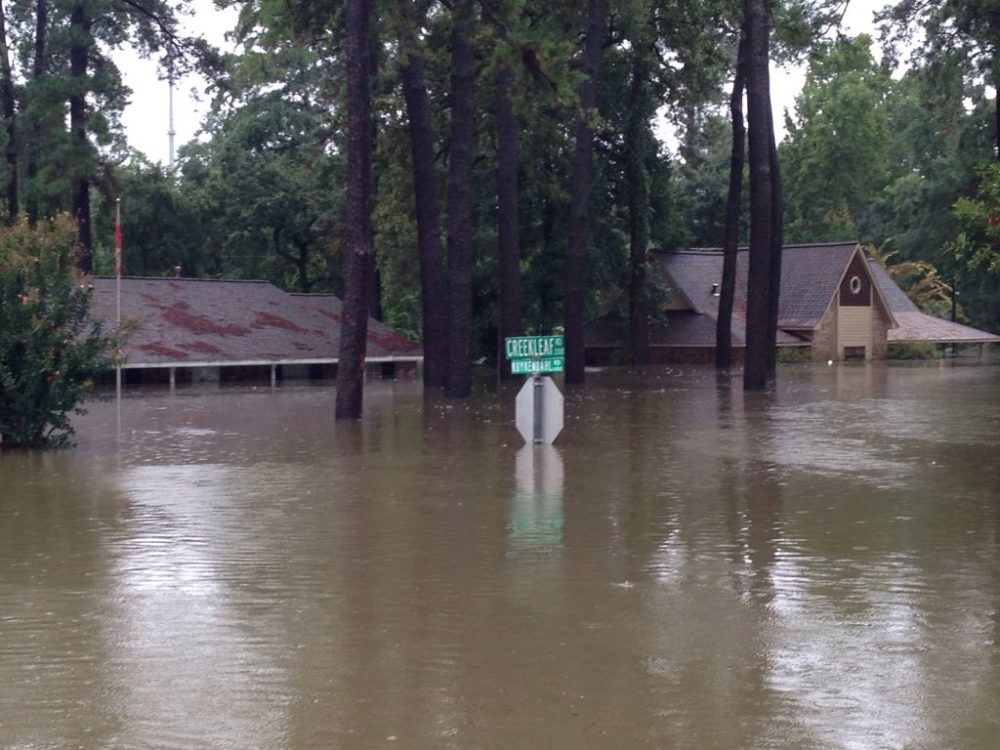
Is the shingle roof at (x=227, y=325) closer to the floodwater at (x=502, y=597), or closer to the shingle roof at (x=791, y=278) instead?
the shingle roof at (x=791, y=278)

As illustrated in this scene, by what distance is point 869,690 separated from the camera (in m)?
8.10

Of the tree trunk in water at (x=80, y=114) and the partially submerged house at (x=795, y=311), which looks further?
the partially submerged house at (x=795, y=311)

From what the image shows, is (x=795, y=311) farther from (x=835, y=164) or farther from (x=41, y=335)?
(x=41, y=335)

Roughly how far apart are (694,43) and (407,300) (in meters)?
29.5

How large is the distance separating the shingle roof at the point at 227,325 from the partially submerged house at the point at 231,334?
3 centimetres

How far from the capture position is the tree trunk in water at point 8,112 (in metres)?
44.4

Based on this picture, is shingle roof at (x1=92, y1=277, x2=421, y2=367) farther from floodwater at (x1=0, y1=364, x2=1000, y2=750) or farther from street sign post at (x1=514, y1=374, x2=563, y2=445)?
floodwater at (x1=0, y1=364, x2=1000, y2=750)

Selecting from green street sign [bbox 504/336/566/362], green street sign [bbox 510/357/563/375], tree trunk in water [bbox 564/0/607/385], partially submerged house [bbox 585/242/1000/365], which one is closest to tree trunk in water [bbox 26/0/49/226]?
tree trunk in water [bbox 564/0/607/385]

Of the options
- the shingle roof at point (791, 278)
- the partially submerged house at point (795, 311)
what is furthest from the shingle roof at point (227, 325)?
the shingle roof at point (791, 278)

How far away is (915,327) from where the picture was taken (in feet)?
241

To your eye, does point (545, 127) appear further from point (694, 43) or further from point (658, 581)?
point (658, 581)

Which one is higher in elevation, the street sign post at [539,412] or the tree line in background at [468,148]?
the tree line in background at [468,148]

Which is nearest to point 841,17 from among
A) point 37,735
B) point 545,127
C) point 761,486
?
point 761,486

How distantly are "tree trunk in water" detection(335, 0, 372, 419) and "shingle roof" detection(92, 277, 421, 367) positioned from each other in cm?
1528
